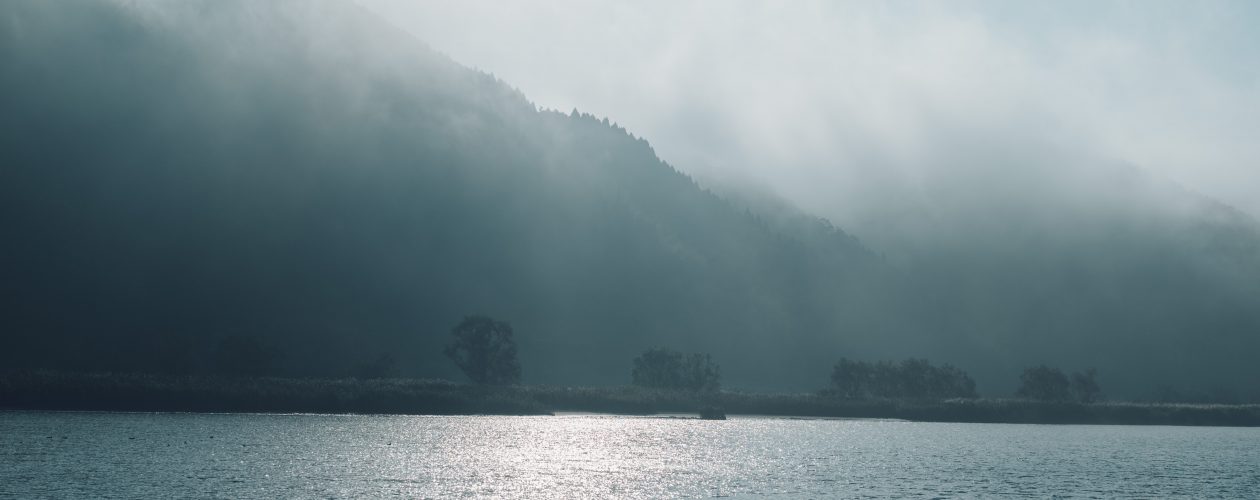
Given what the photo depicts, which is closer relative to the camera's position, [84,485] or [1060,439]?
[84,485]

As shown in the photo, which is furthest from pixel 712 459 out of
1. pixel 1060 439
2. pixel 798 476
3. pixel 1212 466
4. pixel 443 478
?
pixel 1060 439

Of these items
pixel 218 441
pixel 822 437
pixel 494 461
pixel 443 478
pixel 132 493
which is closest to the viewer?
pixel 132 493

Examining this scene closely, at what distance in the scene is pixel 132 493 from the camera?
251ft

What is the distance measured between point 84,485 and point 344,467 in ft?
85.9

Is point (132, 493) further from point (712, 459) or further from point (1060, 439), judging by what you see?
point (1060, 439)

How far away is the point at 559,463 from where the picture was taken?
112m

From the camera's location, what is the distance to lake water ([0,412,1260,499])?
283ft

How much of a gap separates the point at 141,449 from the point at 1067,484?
313 feet

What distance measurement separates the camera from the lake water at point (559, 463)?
86188 millimetres

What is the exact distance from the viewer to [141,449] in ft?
376

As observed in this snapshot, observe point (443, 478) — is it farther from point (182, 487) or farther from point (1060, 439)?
point (1060, 439)

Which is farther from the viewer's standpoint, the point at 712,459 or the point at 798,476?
the point at 712,459

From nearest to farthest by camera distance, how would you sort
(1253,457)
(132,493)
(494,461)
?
(132,493), (494,461), (1253,457)

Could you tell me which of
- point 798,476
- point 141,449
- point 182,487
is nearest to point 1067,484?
point 798,476
